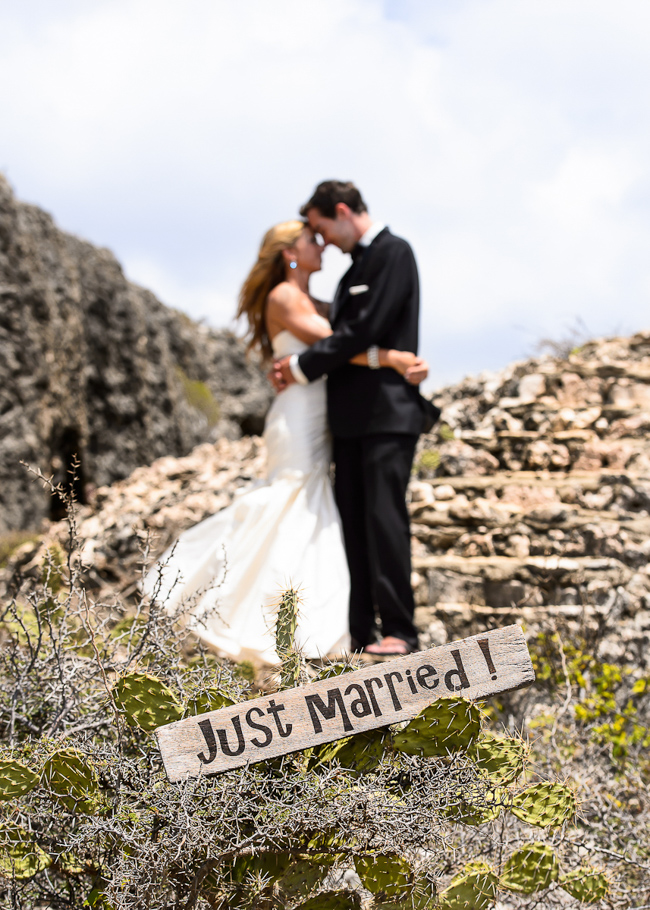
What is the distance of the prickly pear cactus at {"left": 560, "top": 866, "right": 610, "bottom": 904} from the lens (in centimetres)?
157

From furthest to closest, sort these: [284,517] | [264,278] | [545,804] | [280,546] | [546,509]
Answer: [546,509] → [264,278] → [284,517] → [280,546] → [545,804]

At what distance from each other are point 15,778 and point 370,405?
2599 millimetres

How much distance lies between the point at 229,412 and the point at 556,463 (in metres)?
12.6

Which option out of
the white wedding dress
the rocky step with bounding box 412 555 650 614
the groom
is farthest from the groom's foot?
the rocky step with bounding box 412 555 650 614

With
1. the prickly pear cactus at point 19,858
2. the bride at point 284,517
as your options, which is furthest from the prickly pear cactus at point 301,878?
the bride at point 284,517

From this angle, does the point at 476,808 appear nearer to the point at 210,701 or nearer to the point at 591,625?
the point at 210,701

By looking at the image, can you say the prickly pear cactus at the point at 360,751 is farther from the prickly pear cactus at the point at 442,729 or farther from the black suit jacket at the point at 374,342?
the black suit jacket at the point at 374,342

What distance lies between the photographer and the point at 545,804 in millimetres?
1441

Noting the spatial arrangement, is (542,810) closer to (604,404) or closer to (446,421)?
(604,404)

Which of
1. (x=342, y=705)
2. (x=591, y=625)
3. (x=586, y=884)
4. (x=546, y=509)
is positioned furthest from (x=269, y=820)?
(x=546, y=509)

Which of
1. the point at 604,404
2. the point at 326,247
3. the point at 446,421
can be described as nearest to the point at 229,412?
the point at 446,421

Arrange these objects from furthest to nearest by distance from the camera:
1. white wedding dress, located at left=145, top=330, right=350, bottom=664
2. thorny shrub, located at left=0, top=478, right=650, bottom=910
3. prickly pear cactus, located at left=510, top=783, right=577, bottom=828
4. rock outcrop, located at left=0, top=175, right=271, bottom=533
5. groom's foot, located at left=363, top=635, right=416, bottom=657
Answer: rock outcrop, located at left=0, top=175, right=271, bottom=533 → white wedding dress, located at left=145, top=330, right=350, bottom=664 → groom's foot, located at left=363, top=635, right=416, bottom=657 → prickly pear cactus, located at left=510, top=783, right=577, bottom=828 → thorny shrub, located at left=0, top=478, right=650, bottom=910

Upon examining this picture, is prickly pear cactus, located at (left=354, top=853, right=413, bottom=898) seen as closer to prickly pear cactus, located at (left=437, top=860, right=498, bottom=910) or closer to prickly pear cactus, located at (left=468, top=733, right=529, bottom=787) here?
prickly pear cactus, located at (left=437, top=860, right=498, bottom=910)

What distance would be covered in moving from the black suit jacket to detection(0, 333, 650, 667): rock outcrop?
1.13m
